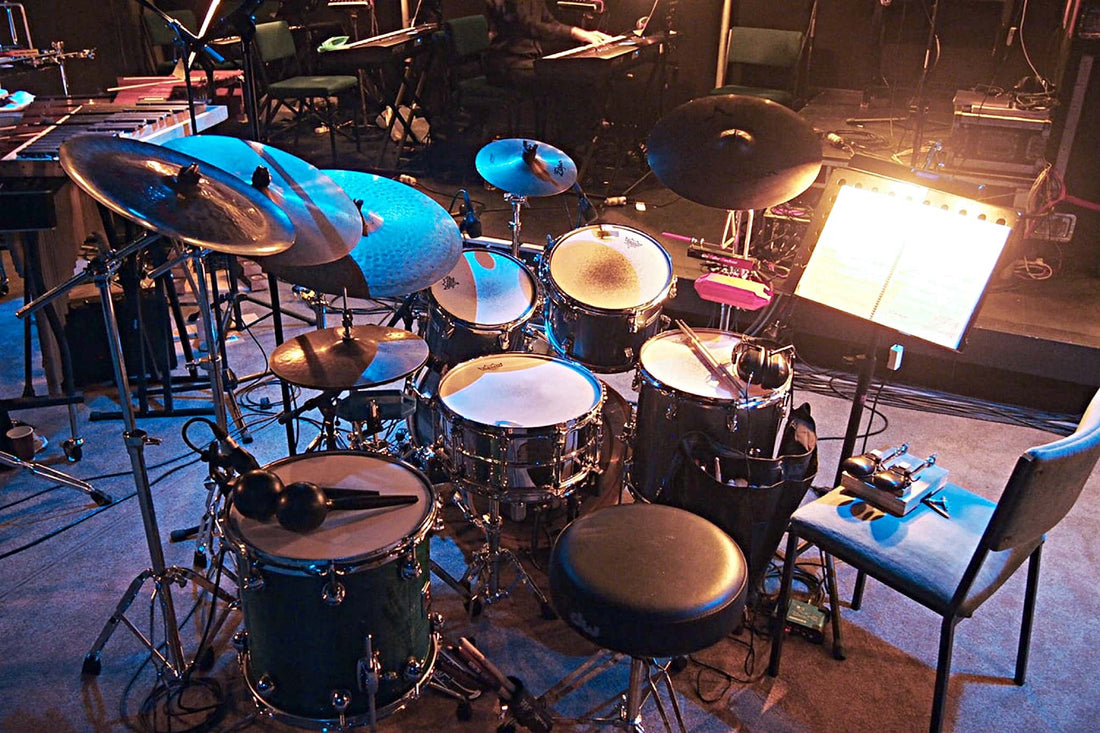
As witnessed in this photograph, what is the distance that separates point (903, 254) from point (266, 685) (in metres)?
2.09

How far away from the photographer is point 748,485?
2.68 m

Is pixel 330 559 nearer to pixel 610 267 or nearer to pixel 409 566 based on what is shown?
pixel 409 566

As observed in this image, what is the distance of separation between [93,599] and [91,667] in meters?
0.35

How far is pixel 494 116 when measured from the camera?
307 inches

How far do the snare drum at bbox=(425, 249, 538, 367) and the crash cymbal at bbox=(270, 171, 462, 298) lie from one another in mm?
505

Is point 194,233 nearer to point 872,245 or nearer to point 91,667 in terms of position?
point 91,667

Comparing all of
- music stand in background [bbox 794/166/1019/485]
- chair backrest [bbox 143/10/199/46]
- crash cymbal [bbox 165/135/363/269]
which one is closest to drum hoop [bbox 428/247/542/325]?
crash cymbal [bbox 165/135/363/269]

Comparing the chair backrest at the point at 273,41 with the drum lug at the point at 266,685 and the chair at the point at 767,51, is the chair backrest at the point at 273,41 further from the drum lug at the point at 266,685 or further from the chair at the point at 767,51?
the drum lug at the point at 266,685

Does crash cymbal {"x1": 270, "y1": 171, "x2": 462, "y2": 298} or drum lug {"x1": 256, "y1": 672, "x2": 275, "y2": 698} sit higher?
crash cymbal {"x1": 270, "y1": 171, "x2": 462, "y2": 298}

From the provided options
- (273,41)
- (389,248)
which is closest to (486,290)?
(389,248)

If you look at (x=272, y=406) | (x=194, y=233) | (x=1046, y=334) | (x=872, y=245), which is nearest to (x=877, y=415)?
(x=1046, y=334)

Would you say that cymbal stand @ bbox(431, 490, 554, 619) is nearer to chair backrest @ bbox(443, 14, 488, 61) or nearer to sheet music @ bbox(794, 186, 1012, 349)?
sheet music @ bbox(794, 186, 1012, 349)

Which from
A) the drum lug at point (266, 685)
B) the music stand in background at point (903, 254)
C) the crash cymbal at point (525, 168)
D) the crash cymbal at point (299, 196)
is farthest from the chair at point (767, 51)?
the drum lug at point (266, 685)

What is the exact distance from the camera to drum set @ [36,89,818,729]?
2.06 meters
